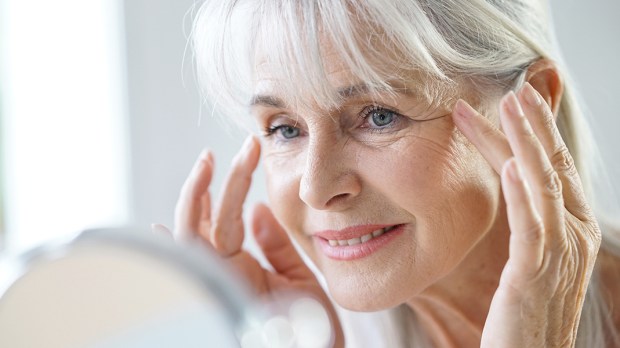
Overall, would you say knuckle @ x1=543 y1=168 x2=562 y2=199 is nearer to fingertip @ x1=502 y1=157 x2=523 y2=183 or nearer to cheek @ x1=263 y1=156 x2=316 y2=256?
fingertip @ x1=502 y1=157 x2=523 y2=183

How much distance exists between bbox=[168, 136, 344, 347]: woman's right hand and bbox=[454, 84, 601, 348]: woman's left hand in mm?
474

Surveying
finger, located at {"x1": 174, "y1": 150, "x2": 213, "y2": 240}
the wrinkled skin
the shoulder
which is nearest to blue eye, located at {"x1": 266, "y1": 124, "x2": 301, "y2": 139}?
the wrinkled skin

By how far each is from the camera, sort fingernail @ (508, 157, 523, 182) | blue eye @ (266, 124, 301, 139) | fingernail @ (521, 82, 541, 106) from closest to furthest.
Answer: fingernail @ (508, 157, 523, 182) < fingernail @ (521, 82, 541, 106) < blue eye @ (266, 124, 301, 139)

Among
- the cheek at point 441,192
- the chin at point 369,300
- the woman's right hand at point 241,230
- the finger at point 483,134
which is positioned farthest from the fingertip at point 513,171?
the woman's right hand at point 241,230

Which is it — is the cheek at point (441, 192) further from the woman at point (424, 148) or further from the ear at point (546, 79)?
the ear at point (546, 79)

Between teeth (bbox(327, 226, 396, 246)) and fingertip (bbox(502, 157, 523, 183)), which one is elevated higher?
fingertip (bbox(502, 157, 523, 183))

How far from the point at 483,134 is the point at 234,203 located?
0.54m

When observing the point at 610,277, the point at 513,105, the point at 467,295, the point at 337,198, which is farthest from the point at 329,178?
the point at 610,277

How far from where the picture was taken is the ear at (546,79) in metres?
1.11

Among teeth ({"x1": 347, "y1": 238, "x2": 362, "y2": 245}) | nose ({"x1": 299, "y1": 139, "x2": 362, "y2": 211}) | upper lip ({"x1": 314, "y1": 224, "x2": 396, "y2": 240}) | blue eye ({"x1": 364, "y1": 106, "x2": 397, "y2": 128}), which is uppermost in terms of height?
blue eye ({"x1": 364, "y1": 106, "x2": 397, "y2": 128})

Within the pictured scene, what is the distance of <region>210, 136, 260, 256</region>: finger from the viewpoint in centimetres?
135

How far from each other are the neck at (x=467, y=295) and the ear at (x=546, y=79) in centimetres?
19

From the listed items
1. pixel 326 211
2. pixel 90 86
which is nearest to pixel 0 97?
pixel 90 86

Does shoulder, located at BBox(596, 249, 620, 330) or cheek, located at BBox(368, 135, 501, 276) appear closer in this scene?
cheek, located at BBox(368, 135, 501, 276)
